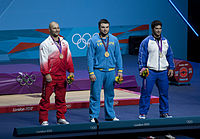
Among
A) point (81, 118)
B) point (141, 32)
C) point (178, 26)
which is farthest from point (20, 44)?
point (81, 118)

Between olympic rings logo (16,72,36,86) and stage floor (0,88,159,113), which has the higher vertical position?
olympic rings logo (16,72,36,86)

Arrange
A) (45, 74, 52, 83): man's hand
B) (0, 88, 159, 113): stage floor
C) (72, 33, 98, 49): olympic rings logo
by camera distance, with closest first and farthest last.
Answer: (45, 74, 52, 83): man's hand
(0, 88, 159, 113): stage floor
(72, 33, 98, 49): olympic rings logo

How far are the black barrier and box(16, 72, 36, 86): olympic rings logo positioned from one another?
3.16 m

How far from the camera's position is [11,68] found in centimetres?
1067

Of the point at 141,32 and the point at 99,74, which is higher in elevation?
the point at 141,32

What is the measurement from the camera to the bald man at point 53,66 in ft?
21.5

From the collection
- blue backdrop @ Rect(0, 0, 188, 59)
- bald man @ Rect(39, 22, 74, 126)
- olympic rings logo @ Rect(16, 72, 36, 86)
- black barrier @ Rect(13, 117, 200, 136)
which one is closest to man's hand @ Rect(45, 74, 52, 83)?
bald man @ Rect(39, 22, 74, 126)

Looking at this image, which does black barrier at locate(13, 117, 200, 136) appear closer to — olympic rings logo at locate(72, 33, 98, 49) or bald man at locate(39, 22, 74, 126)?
bald man at locate(39, 22, 74, 126)

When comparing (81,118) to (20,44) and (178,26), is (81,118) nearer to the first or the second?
(20,44)

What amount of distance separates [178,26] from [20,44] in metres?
6.40

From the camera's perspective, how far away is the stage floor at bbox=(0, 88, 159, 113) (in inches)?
311

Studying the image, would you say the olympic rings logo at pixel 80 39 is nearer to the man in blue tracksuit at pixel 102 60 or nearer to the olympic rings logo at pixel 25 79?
the olympic rings logo at pixel 25 79

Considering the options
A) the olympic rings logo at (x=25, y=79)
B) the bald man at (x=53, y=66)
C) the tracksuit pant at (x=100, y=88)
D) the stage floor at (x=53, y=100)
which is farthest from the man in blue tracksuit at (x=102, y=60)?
the olympic rings logo at (x=25, y=79)

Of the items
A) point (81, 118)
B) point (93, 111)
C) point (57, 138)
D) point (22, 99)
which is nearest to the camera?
point (57, 138)
